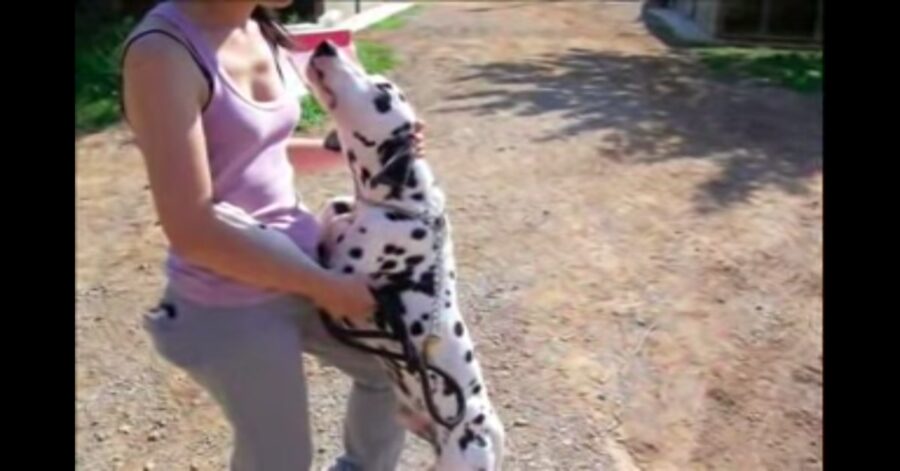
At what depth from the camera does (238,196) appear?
1.72m

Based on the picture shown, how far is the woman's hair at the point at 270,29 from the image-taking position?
1879mm

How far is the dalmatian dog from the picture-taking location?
181 cm

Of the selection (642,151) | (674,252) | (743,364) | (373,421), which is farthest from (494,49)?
(373,421)

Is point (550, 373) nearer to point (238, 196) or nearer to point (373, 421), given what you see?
point (373, 421)

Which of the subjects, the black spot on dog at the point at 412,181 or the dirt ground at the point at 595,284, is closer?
the black spot on dog at the point at 412,181

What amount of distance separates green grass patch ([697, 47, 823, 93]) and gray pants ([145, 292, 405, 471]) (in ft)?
24.9

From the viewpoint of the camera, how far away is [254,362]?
173 centimetres

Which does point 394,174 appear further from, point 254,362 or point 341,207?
point 254,362

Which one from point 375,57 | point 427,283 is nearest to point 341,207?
point 427,283

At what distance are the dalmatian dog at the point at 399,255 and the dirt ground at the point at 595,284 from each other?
1.04m

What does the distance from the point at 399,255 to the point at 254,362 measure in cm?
30

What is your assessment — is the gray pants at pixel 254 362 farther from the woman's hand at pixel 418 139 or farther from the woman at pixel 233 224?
the woman's hand at pixel 418 139

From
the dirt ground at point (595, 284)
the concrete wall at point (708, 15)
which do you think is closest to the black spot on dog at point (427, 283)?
the dirt ground at point (595, 284)

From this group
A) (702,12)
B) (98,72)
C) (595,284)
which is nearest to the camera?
(595,284)
